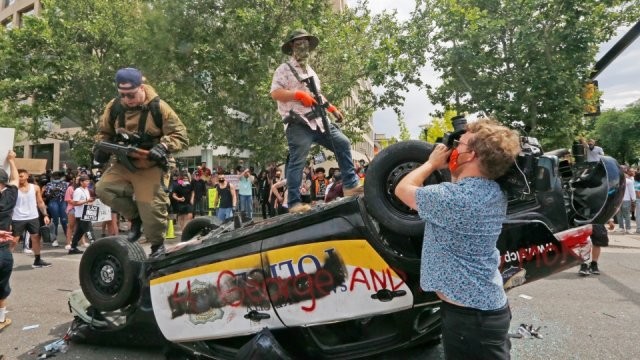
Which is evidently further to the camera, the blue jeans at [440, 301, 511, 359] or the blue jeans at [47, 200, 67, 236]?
the blue jeans at [47, 200, 67, 236]

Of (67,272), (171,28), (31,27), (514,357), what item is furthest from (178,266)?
(31,27)

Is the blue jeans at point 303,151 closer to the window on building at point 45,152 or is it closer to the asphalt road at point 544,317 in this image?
the asphalt road at point 544,317

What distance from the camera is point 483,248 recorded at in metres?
1.92

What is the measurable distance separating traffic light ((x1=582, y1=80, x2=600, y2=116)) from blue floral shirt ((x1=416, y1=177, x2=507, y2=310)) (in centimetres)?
1334

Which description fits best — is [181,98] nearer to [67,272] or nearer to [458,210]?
[67,272]

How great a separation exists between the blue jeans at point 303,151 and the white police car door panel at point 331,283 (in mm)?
1179

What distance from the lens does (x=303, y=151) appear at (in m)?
3.76

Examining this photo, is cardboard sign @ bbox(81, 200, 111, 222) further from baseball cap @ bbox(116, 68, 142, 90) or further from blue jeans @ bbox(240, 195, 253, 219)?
baseball cap @ bbox(116, 68, 142, 90)

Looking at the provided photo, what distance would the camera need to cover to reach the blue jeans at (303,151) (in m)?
3.78

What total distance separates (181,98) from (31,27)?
790cm

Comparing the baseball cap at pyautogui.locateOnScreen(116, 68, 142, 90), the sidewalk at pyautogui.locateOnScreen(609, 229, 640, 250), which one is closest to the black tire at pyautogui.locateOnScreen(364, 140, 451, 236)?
the baseball cap at pyautogui.locateOnScreen(116, 68, 142, 90)

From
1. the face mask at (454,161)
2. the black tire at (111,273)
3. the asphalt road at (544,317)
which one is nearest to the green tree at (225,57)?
the asphalt road at (544,317)

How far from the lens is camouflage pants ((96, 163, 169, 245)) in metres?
3.98

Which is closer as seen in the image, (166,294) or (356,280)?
(356,280)
